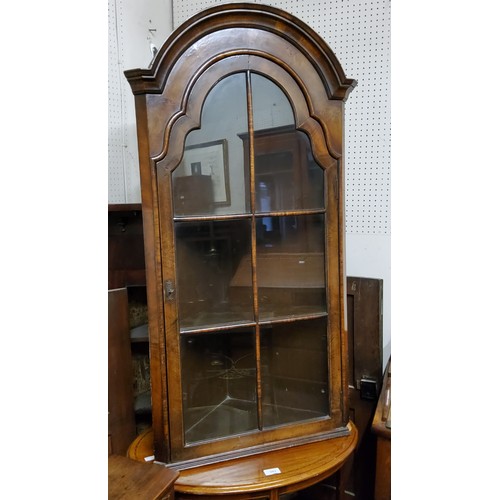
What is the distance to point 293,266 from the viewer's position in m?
1.13

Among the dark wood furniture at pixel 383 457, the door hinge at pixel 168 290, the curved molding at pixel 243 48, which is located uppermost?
the curved molding at pixel 243 48

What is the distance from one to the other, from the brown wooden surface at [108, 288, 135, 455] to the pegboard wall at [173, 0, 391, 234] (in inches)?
33.8

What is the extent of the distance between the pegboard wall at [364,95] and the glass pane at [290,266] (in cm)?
46

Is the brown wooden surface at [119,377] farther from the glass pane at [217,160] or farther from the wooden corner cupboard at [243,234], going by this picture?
the glass pane at [217,160]

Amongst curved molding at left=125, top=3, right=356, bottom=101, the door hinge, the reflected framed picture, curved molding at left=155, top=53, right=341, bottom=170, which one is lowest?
the door hinge

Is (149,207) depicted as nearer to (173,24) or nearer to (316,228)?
(316,228)

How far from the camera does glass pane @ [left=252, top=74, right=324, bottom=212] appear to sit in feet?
3.39

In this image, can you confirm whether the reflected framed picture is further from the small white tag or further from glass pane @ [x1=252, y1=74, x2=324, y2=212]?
the small white tag

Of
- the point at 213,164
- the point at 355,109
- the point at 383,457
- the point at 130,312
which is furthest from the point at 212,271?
the point at 355,109

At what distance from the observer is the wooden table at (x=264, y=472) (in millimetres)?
939

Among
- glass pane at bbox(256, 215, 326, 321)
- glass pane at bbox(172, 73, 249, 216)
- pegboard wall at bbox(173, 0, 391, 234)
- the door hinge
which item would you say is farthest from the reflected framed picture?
pegboard wall at bbox(173, 0, 391, 234)

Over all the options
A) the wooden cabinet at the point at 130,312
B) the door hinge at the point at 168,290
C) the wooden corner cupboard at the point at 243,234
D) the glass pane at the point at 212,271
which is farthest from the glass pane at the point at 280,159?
the wooden cabinet at the point at 130,312

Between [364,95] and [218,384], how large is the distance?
3.57 ft
